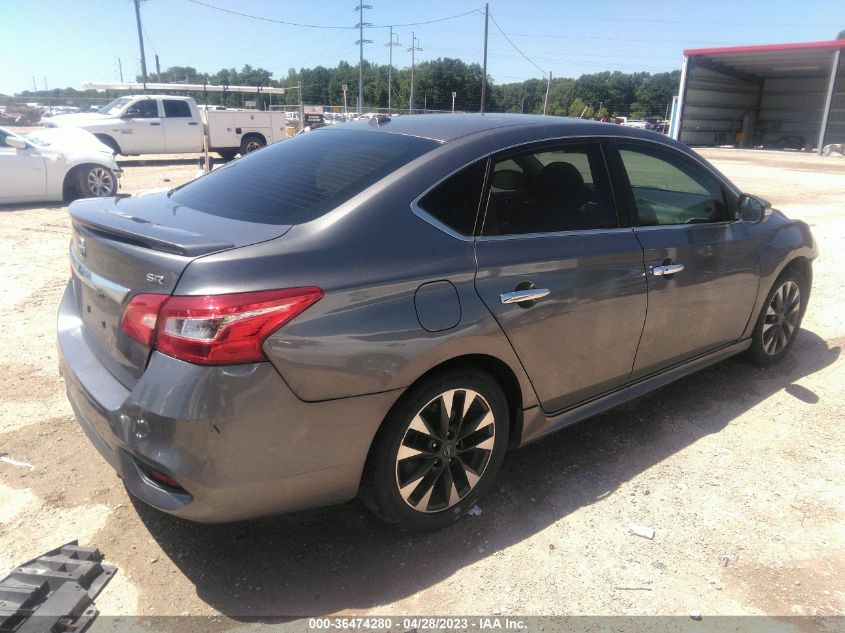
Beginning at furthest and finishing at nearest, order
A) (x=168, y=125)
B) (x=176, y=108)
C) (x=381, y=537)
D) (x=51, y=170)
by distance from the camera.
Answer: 1. (x=176, y=108)
2. (x=168, y=125)
3. (x=51, y=170)
4. (x=381, y=537)

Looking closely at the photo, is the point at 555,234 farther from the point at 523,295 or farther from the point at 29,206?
the point at 29,206

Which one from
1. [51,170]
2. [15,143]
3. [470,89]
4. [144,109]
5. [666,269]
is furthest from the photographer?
[470,89]

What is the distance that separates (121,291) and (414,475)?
1.32 metres

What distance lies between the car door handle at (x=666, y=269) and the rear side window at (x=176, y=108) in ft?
63.7

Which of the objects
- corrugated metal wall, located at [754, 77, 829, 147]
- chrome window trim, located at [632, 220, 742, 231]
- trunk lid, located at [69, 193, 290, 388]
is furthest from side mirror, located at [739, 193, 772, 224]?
corrugated metal wall, located at [754, 77, 829, 147]

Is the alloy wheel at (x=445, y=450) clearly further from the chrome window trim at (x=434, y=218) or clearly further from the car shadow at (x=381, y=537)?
the chrome window trim at (x=434, y=218)

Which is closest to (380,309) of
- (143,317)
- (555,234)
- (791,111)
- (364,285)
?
(364,285)

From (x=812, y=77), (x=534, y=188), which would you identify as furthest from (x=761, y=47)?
(x=534, y=188)

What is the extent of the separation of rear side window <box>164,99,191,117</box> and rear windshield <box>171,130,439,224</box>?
1827 cm

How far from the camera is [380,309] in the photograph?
2.23 m

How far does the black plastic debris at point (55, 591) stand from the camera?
197cm

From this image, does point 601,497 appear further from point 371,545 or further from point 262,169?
point 262,169

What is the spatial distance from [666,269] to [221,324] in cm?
233

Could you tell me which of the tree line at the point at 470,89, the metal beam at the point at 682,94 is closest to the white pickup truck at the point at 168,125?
the metal beam at the point at 682,94
